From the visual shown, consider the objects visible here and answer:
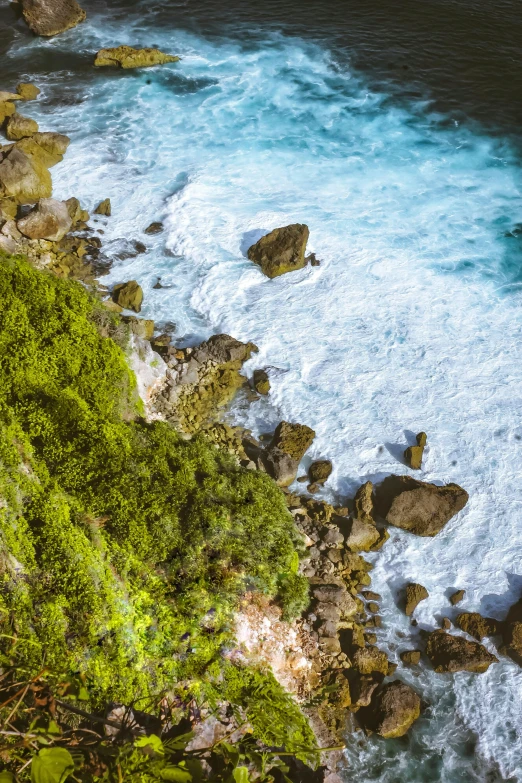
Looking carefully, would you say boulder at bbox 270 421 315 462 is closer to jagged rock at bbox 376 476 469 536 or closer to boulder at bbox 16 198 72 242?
jagged rock at bbox 376 476 469 536

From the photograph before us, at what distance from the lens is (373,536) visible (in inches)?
488

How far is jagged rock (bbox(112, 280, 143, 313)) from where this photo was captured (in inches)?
634

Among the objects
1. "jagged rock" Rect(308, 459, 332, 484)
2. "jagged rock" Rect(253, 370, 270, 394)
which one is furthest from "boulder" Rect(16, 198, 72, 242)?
"jagged rock" Rect(308, 459, 332, 484)

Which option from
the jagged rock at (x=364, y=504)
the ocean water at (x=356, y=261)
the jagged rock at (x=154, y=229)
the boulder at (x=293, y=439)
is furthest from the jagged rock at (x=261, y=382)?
the jagged rock at (x=154, y=229)

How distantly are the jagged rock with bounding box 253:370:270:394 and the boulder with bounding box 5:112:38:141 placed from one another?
14.7 m

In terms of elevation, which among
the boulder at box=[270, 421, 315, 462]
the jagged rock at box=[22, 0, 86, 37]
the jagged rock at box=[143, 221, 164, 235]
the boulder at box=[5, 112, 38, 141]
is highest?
the jagged rock at box=[22, 0, 86, 37]

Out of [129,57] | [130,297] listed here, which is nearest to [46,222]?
[130,297]

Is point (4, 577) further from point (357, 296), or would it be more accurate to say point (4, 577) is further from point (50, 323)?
point (357, 296)

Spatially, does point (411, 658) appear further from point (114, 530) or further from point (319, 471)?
point (114, 530)

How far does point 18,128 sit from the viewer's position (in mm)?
21578

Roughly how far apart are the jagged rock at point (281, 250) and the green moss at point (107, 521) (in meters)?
6.70

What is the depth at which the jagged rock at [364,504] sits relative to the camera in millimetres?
12750

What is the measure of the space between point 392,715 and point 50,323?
10.4 metres

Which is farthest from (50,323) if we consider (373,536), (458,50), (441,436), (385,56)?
(458,50)
